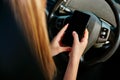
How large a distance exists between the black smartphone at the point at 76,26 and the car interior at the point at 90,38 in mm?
68

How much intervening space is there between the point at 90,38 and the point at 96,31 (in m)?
0.04

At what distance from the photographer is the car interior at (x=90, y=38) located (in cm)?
130

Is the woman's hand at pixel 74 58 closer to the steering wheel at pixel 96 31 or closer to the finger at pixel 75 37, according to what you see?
the finger at pixel 75 37

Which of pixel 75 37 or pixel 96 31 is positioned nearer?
pixel 75 37

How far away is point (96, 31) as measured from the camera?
1.80m

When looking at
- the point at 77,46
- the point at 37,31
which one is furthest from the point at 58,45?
the point at 37,31

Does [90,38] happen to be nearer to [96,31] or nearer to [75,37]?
[96,31]

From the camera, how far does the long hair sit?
1280 mm

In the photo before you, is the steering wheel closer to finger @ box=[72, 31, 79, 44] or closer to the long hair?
finger @ box=[72, 31, 79, 44]

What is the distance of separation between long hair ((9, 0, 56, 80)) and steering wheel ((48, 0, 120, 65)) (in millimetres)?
392

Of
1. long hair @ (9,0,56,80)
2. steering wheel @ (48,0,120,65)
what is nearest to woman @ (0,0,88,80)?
long hair @ (9,0,56,80)

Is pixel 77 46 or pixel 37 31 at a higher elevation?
pixel 37 31

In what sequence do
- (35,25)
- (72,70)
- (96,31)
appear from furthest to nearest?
(96,31) < (72,70) < (35,25)

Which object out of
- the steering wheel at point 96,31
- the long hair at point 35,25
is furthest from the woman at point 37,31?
the steering wheel at point 96,31
